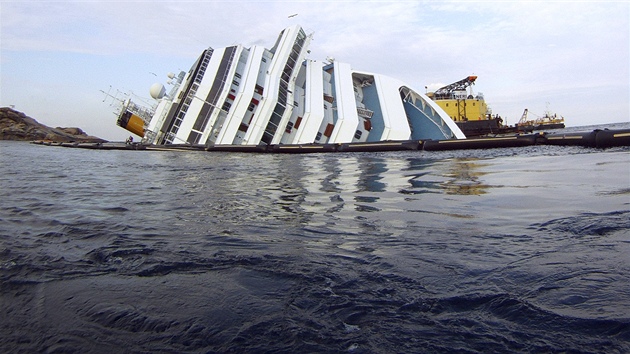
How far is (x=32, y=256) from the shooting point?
3.88 meters

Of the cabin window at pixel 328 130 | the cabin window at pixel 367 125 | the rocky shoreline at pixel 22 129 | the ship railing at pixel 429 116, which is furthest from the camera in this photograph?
the rocky shoreline at pixel 22 129

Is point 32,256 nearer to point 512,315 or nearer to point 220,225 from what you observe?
point 220,225

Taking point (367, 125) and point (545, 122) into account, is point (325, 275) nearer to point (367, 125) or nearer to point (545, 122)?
point (367, 125)

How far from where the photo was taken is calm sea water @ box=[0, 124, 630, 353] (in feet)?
7.66

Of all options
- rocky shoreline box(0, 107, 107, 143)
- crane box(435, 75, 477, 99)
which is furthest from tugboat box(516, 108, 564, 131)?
rocky shoreline box(0, 107, 107, 143)

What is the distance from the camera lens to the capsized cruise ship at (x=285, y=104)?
2330cm

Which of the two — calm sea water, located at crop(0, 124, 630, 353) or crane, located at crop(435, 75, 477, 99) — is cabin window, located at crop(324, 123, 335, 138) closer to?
calm sea water, located at crop(0, 124, 630, 353)

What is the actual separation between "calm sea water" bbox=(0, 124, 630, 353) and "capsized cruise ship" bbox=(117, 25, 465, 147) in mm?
16958

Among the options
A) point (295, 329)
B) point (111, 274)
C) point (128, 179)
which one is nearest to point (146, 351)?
point (295, 329)

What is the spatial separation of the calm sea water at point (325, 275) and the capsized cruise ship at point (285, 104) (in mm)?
16958

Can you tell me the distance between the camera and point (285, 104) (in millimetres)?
24484

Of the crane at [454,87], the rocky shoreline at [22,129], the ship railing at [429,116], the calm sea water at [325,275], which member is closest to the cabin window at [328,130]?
the ship railing at [429,116]

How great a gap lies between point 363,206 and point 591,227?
281cm

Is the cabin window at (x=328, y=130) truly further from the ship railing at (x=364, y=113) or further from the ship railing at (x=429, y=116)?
the ship railing at (x=429, y=116)
